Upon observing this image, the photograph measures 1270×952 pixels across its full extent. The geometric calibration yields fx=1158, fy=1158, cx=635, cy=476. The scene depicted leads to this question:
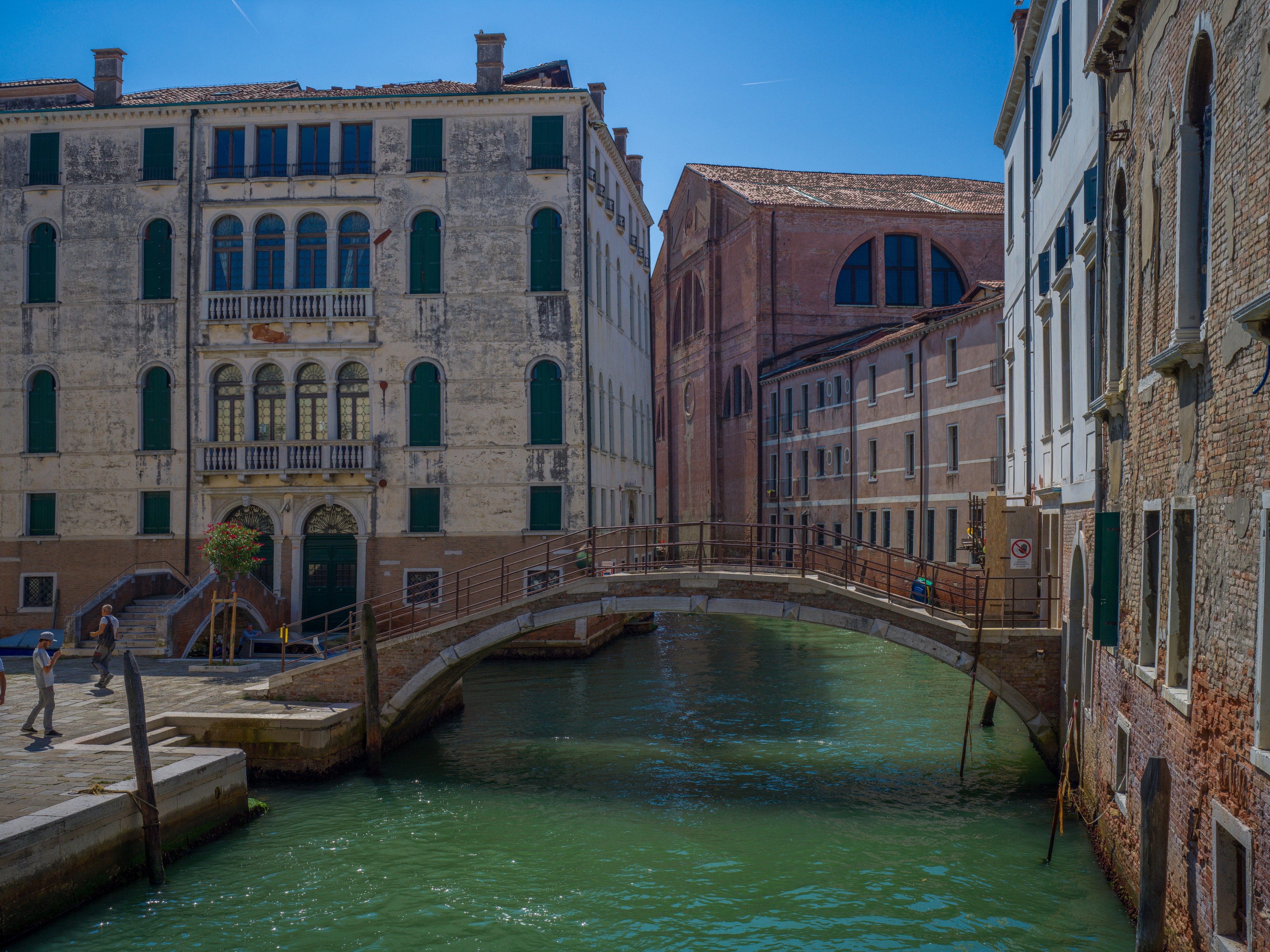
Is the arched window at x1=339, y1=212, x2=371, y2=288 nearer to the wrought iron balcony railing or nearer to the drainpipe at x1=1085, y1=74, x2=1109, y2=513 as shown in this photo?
the wrought iron balcony railing

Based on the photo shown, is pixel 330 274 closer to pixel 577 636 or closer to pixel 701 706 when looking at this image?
pixel 577 636

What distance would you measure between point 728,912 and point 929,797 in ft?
15.2

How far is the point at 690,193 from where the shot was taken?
161ft

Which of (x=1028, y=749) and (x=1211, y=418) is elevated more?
(x=1211, y=418)

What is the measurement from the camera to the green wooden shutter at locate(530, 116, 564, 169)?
2508 centimetres

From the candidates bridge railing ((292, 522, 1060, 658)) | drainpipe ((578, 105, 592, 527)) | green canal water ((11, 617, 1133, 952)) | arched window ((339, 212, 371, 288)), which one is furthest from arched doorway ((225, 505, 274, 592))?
green canal water ((11, 617, 1133, 952))

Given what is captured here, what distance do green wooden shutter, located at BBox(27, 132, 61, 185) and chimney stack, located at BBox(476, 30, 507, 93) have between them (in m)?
9.46

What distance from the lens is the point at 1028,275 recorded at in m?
17.3

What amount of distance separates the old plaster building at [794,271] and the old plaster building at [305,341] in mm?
→ 17792

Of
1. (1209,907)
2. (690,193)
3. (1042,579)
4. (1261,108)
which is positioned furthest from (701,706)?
(690,193)

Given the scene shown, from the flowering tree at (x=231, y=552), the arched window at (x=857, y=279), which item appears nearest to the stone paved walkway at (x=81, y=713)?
the flowering tree at (x=231, y=552)

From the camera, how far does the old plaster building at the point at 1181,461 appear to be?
6.56m

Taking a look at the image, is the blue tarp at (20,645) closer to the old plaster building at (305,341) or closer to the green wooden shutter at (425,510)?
the old plaster building at (305,341)

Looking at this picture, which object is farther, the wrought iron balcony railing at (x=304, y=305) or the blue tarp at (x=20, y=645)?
the wrought iron balcony railing at (x=304, y=305)
